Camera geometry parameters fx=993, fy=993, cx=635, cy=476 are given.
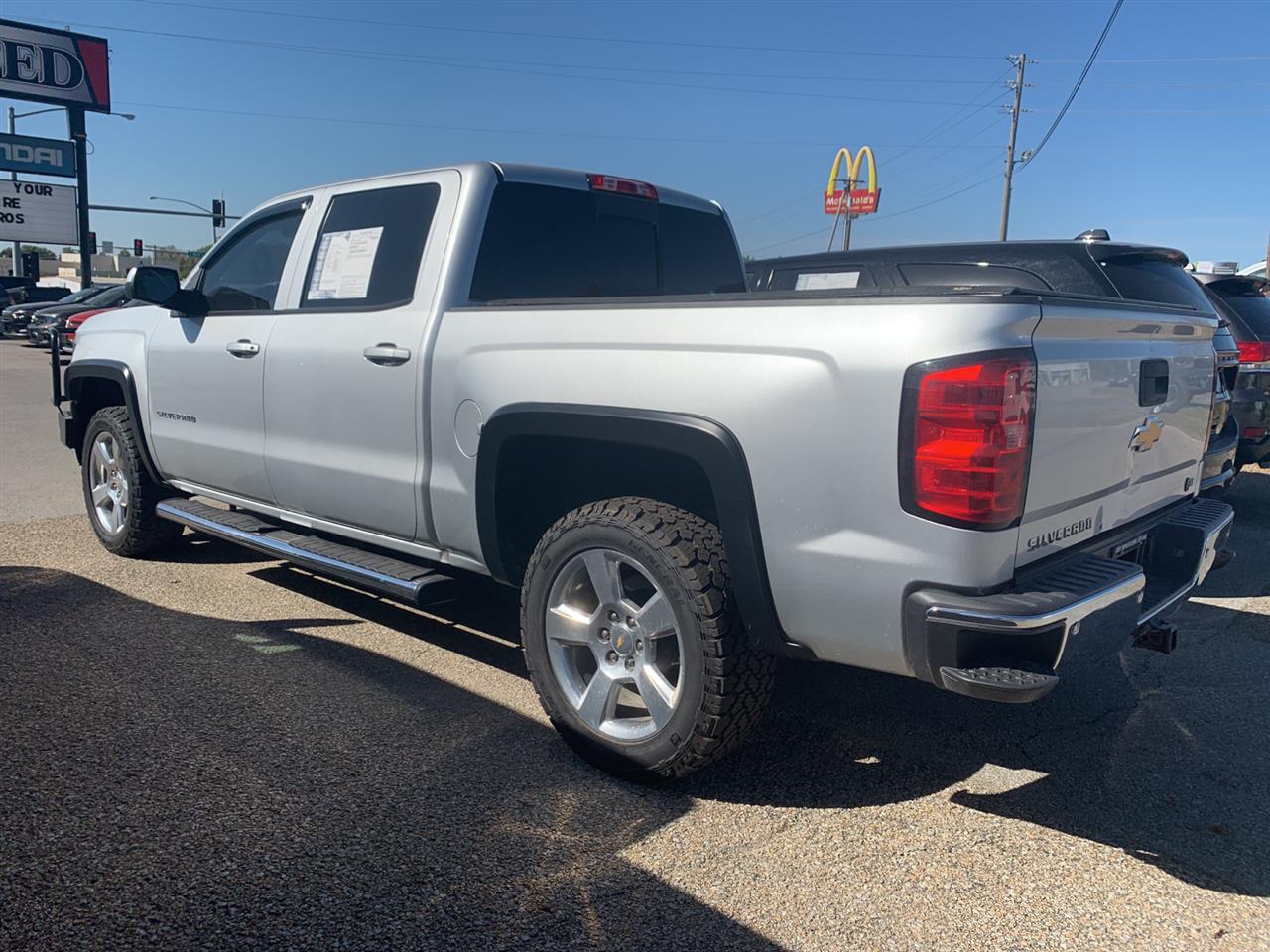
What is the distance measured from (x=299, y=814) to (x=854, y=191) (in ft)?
169

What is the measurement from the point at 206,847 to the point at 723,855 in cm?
142

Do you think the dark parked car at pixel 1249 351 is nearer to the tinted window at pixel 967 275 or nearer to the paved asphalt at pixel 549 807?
the tinted window at pixel 967 275

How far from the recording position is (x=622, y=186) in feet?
14.5

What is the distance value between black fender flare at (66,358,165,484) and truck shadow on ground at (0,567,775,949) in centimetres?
141

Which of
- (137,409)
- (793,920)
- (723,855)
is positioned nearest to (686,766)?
(723,855)

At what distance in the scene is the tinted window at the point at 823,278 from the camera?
633 cm

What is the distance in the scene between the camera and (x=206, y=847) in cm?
273

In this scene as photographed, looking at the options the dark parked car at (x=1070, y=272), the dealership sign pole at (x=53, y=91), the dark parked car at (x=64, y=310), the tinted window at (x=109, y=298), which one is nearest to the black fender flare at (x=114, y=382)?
the dark parked car at (x=1070, y=272)

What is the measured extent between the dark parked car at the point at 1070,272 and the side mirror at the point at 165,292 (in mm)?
3081

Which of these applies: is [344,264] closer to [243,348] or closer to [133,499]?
[243,348]

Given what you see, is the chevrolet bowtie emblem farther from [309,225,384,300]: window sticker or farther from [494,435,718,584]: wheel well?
[309,225,384,300]: window sticker

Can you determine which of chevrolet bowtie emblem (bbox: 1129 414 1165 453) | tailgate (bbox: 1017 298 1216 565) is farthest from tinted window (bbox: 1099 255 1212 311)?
chevrolet bowtie emblem (bbox: 1129 414 1165 453)

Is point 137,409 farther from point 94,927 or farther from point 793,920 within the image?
point 793,920

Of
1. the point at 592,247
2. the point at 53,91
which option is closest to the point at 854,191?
the point at 53,91
